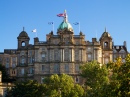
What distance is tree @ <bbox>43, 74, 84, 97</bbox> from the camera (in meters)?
97.6

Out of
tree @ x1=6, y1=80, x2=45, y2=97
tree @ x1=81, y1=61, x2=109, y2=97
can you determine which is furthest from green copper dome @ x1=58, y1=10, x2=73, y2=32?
tree @ x1=6, y1=80, x2=45, y2=97

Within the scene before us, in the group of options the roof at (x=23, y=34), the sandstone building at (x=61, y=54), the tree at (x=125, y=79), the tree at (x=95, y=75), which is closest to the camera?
the tree at (x=125, y=79)

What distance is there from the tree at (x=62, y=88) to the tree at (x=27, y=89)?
2006mm

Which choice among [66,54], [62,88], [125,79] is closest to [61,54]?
[66,54]

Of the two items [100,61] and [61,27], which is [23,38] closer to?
[61,27]

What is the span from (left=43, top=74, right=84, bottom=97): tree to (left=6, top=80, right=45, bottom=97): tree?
2.01 m

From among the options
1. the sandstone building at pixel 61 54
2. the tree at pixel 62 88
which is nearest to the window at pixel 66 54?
the sandstone building at pixel 61 54

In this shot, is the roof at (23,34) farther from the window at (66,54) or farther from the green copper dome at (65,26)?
the window at (66,54)

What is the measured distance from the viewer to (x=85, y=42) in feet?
415

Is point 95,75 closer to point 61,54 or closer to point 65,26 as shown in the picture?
point 61,54

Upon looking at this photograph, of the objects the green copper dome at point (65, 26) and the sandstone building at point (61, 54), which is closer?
the sandstone building at point (61, 54)

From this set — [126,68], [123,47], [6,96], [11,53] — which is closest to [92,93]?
[6,96]

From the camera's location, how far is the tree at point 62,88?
320 ft

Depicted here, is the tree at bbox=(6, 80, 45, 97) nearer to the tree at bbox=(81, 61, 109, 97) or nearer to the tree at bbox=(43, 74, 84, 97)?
the tree at bbox=(43, 74, 84, 97)
